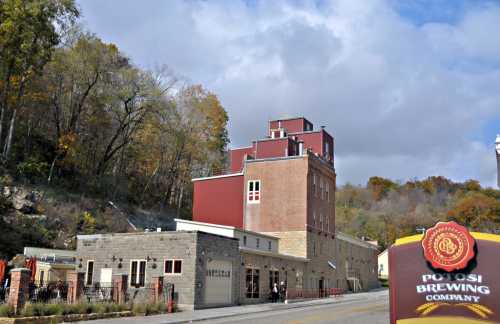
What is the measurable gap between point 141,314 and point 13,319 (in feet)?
25.1

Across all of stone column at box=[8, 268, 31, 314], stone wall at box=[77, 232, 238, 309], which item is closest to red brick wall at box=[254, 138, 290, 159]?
stone wall at box=[77, 232, 238, 309]

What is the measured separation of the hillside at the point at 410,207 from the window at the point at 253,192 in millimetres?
26654

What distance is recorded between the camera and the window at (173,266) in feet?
100

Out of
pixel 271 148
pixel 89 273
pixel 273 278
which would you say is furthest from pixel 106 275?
pixel 271 148

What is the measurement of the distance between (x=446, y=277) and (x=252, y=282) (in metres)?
30.3

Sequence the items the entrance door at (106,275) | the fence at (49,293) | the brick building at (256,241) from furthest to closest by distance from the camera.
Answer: the entrance door at (106,275) → the brick building at (256,241) → the fence at (49,293)

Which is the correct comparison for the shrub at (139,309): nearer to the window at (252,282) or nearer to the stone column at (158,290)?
the stone column at (158,290)

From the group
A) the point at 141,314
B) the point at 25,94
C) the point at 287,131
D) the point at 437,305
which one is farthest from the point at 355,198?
the point at 437,305

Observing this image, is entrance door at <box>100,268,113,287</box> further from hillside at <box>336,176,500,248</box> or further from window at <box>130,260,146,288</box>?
hillside at <box>336,176,500,248</box>

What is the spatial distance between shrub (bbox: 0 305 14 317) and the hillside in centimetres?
5609

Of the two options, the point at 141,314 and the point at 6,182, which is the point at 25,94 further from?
the point at 141,314

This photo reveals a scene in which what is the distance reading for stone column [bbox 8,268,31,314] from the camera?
19953mm

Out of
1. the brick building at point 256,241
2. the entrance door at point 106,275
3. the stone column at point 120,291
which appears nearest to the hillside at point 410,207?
the brick building at point 256,241

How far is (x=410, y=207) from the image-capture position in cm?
10700
